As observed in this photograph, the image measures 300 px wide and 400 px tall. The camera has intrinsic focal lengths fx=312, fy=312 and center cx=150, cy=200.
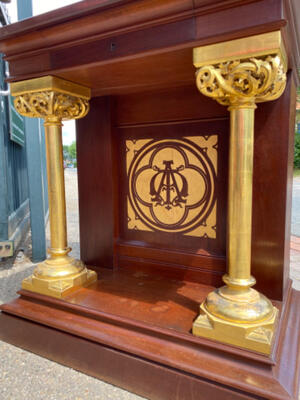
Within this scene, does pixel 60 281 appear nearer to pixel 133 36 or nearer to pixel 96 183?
pixel 96 183

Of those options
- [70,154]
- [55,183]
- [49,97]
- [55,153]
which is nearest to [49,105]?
[49,97]

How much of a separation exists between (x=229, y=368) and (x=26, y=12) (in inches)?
154

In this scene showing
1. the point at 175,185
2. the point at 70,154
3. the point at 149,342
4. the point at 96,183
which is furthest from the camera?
the point at 70,154

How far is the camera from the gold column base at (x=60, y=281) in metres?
1.98

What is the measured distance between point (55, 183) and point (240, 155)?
121cm

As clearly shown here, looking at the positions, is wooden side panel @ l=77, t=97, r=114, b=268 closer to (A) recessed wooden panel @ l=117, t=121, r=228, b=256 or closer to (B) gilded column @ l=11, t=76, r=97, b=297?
(A) recessed wooden panel @ l=117, t=121, r=228, b=256

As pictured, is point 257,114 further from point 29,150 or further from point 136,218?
point 29,150

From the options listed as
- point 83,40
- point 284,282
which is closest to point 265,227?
point 284,282

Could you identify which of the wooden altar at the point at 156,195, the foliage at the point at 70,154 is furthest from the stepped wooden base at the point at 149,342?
the foliage at the point at 70,154

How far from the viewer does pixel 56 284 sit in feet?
6.52

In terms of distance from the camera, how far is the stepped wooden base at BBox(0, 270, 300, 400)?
136 cm

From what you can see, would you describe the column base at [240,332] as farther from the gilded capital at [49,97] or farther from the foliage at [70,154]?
the foliage at [70,154]

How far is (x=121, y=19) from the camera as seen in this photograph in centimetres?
145

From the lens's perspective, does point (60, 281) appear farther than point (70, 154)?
No
